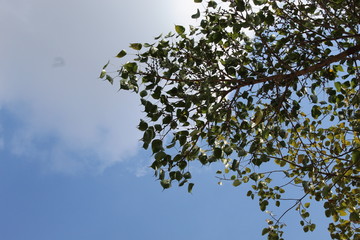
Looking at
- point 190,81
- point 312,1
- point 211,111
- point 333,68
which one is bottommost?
point 211,111

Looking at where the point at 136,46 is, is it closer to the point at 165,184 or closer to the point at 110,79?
the point at 110,79

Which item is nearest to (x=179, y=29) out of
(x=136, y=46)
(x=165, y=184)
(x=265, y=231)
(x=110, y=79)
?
(x=136, y=46)

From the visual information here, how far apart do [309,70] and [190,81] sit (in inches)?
44.2

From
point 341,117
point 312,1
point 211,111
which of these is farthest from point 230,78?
point 341,117

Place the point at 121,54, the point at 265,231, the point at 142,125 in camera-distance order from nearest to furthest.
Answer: the point at 142,125, the point at 121,54, the point at 265,231

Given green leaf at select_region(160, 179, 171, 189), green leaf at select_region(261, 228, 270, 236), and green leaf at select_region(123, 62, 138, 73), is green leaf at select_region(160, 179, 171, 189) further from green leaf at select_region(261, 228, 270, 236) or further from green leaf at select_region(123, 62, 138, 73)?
green leaf at select_region(261, 228, 270, 236)

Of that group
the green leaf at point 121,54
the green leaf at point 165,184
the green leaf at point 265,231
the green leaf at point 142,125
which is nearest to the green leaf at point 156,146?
the green leaf at point 142,125

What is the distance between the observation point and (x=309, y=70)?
11.9 ft

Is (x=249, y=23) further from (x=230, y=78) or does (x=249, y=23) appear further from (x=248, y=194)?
(x=248, y=194)

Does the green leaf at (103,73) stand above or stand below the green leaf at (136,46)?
below

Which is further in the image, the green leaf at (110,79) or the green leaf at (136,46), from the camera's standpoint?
the green leaf at (136,46)

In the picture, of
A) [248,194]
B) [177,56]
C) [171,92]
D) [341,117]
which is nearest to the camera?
[171,92]

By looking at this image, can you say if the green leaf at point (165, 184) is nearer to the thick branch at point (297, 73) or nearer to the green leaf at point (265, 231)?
the thick branch at point (297, 73)

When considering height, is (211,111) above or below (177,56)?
below
